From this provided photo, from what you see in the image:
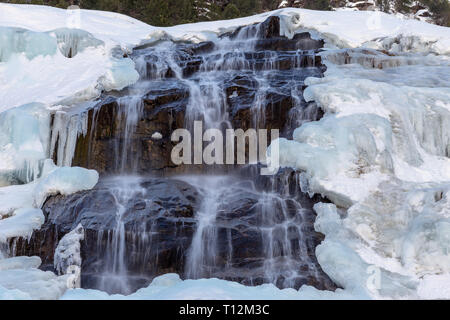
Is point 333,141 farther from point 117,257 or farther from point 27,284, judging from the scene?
point 27,284

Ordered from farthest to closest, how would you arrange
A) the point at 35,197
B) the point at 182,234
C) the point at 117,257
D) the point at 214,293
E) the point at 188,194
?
1. the point at 35,197
2. the point at 188,194
3. the point at 182,234
4. the point at 117,257
5. the point at 214,293

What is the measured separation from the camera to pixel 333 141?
22.4 ft

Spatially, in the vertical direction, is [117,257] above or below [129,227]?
below

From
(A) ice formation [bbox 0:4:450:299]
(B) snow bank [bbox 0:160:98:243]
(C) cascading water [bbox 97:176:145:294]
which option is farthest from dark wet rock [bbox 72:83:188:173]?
(C) cascading water [bbox 97:176:145:294]

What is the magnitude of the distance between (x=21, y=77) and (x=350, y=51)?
7.23 meters

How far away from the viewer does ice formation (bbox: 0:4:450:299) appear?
15.7 ft

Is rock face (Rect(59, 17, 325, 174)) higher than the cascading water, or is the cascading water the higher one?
rock face (Rect(59, 17, 325, 174))

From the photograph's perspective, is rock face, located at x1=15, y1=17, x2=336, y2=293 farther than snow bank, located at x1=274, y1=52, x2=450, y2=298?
Yes

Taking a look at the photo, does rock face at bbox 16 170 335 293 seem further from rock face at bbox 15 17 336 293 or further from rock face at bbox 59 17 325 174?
rock face at bbox 59 17 325 174

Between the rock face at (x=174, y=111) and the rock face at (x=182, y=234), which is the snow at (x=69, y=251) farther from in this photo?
the rock face at (x=174, y=111)

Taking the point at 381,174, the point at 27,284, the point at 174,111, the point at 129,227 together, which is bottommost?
the point at 27,284

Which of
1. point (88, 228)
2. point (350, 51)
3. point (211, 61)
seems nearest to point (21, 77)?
point (211, 61)

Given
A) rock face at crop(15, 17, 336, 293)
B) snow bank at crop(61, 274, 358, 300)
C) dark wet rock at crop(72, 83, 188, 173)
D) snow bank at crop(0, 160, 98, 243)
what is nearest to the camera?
snow bank at crop(61, 274, 358, 300)

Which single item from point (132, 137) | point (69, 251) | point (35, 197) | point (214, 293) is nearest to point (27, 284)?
point (69, 251)
